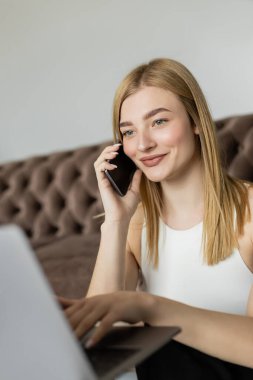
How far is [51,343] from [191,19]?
6.48 feet

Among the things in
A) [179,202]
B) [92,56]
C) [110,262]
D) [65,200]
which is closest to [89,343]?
→ [110,262]

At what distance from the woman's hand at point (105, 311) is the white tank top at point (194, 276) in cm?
47

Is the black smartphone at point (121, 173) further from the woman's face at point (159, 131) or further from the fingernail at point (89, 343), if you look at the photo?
the fingernail at point (89, 343)

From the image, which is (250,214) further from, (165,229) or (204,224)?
(165,229)

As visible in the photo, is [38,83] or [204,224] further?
[38,83]

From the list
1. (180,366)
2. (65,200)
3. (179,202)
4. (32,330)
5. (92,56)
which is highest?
(92,56)

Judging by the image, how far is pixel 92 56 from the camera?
2504 millimetres

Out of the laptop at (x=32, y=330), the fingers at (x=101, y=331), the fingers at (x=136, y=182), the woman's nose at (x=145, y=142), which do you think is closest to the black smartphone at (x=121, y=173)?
the fingers at (x=136, y=182)

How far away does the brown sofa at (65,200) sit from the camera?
164 cm

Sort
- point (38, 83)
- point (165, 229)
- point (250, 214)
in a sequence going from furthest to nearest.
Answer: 1. point (38, 83)
2. point (165, 229)
3. point (250, 214)

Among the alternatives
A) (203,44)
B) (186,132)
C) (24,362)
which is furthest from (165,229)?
(203,44)

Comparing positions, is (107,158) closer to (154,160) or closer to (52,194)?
(154,160)

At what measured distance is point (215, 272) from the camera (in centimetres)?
109

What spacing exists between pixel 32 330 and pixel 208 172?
71cm
